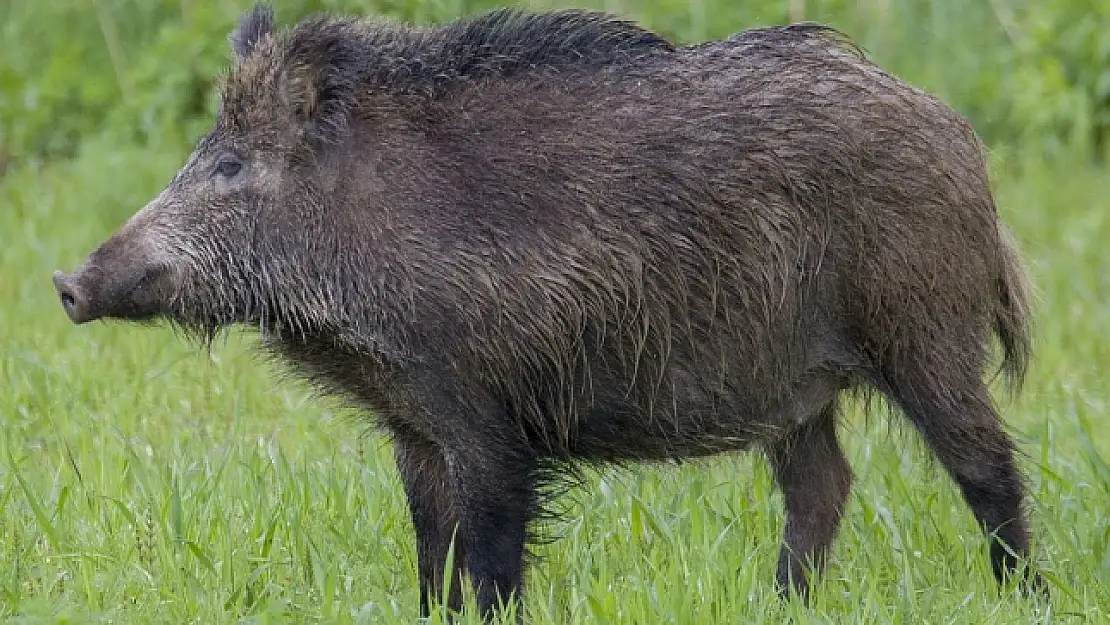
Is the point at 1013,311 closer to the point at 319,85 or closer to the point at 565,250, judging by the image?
the point at 565,250

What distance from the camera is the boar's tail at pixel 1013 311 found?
15.3 ft

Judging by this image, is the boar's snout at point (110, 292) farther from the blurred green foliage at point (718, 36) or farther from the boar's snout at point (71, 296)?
the blurred green foliage at point (718, 36)

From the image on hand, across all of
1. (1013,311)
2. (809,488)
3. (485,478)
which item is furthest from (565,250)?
(1013,311)

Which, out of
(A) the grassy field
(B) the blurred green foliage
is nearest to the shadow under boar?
(A) the grassy field

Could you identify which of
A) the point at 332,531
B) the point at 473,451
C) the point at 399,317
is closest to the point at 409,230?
the point at 399,317

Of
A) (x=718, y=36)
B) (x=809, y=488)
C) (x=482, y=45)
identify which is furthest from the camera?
(x=718, y=36)

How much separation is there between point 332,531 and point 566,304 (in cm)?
92

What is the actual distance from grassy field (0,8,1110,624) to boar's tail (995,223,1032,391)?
20 cm

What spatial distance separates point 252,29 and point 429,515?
131cm

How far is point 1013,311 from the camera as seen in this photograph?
469cm

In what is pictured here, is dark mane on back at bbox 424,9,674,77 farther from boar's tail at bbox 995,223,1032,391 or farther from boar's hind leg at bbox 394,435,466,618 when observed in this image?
boar's tail at bbox 995,223,1032,391

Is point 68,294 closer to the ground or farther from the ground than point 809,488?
farther from the ground

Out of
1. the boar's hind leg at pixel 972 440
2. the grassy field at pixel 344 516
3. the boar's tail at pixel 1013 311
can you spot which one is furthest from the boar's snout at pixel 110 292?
the boar's tail at pixel 1013 311

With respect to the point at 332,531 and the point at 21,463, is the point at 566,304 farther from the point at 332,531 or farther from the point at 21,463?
the point at 21,463
